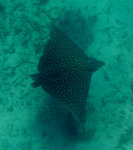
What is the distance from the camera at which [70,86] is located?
163 inches

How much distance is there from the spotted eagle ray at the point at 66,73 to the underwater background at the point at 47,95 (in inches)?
41.3

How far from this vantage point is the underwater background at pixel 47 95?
202 inches

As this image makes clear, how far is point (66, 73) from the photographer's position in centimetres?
421

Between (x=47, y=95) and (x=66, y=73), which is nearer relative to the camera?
(x=66, y=73)

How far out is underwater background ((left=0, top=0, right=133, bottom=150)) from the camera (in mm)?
5133

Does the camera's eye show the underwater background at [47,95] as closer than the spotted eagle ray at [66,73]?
No

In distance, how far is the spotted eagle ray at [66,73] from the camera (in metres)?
4.03

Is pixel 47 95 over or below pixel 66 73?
below

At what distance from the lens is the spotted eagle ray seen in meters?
4.03

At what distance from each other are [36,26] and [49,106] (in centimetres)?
244

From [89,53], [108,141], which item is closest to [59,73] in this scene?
[89,53]

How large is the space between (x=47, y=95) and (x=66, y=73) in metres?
1.33

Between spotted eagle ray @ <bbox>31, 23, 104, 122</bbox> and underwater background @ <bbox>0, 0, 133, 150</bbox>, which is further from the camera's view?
underwater background @ <bbox>0, 0, 133, 150</bbox>

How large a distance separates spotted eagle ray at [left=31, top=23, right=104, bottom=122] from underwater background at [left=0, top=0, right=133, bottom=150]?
105 cm
